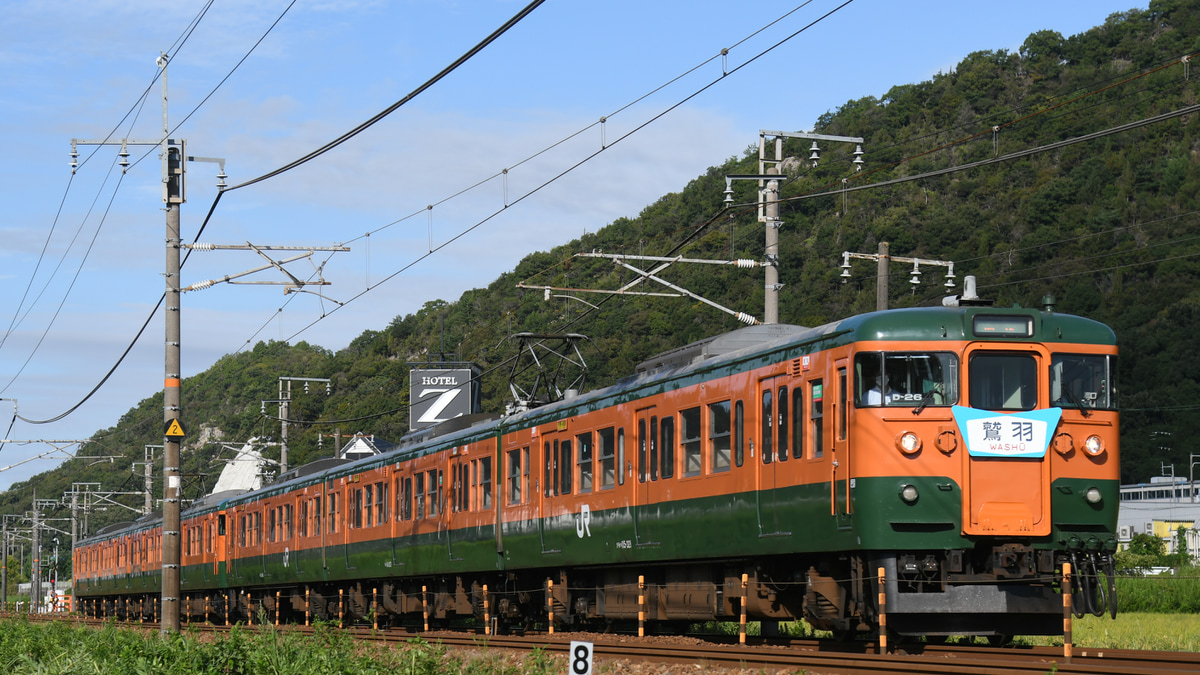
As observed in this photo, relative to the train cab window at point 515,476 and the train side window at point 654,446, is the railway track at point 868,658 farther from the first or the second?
the train cab window at point 515,476

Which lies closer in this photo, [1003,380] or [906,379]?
[906,379]

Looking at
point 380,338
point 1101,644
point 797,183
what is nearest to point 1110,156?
point 797,183

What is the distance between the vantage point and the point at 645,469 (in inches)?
679

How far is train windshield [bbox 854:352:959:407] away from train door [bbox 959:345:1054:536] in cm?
21

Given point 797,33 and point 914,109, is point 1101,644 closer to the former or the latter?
point 797,33

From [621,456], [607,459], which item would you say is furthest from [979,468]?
[607,459]

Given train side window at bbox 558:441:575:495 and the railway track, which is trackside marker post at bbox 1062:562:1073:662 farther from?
train side window at bbox 558:441:575:495

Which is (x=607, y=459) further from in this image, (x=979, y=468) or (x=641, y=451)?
(x=979, y=468)

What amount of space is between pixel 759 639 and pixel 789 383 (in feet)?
11.8

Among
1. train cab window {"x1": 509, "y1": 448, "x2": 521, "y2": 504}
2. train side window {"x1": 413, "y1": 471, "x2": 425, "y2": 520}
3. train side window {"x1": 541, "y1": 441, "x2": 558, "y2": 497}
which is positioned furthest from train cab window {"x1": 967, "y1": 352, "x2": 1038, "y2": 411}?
train side window {"x1": 413, "y1": 471, "x2": 425, "y2": 520}

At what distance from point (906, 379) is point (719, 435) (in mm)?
2896

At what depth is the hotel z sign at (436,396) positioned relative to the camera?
2126 inches

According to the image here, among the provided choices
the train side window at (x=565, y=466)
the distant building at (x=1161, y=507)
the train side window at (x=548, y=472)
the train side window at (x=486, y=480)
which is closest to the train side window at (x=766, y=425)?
the train side window at (x=565, y=466)

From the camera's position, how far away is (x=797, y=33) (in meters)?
15.2
